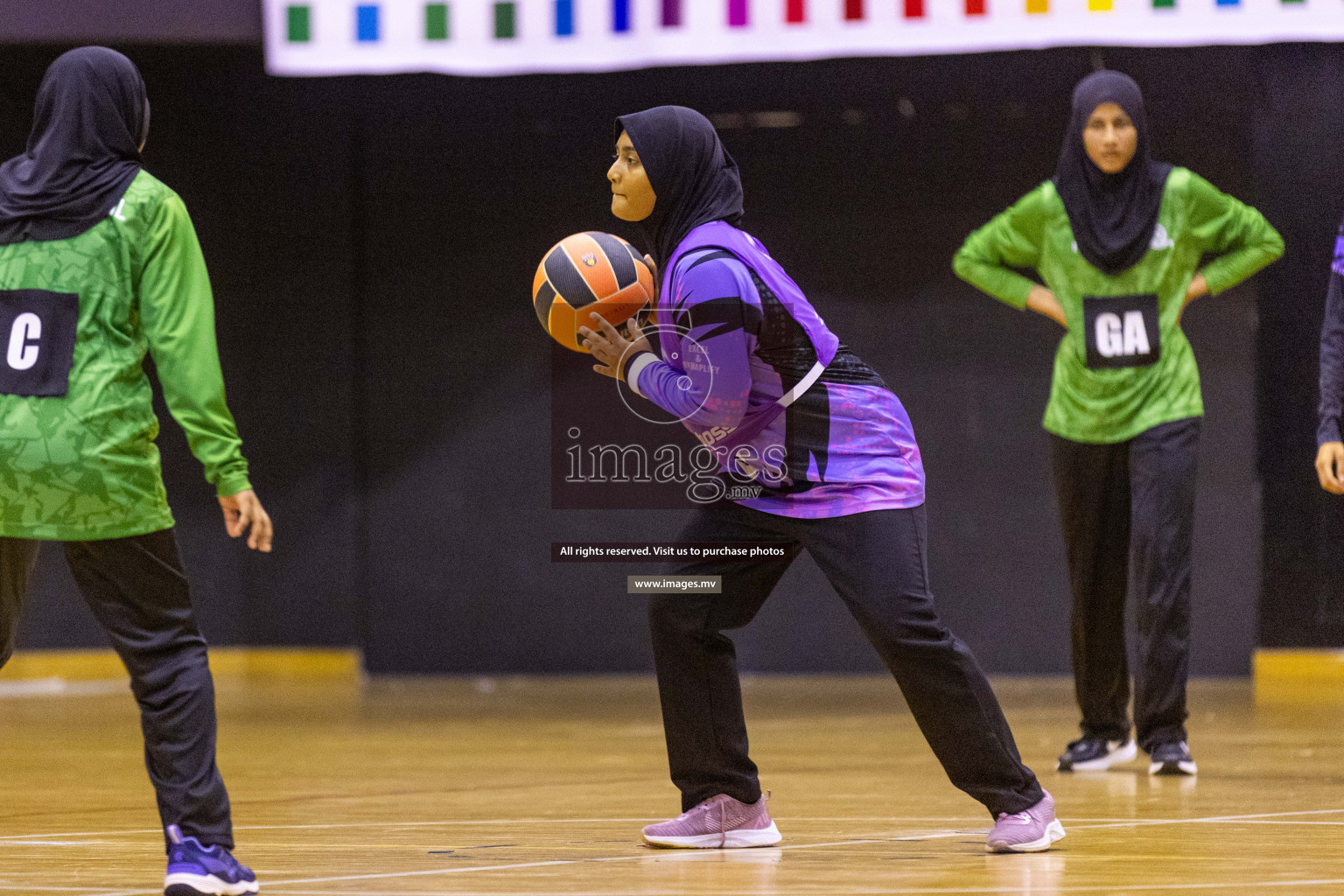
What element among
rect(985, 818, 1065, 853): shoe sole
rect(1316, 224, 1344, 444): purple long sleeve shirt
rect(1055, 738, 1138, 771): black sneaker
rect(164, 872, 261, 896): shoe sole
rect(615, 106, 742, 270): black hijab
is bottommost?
rect(1055, 738, 1138, 771): black sneaker

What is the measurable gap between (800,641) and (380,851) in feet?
15.5

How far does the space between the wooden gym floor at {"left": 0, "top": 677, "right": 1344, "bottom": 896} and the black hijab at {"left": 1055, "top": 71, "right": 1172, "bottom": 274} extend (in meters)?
1.53

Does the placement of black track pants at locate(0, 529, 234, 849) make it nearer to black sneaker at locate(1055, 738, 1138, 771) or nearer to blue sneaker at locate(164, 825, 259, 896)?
blue sneaker at locate(164, 825, 259, 896)

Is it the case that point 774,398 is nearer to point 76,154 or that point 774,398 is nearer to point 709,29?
point 76,154

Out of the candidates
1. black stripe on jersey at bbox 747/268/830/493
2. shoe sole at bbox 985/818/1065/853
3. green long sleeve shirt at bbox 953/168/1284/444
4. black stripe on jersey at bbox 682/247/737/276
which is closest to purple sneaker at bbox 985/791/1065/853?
shoe sole at bbox 985/818/1065/853

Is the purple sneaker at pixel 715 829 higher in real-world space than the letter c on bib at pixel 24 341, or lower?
lower

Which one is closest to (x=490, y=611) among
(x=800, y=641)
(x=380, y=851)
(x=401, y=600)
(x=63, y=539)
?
(x=401, y=600)

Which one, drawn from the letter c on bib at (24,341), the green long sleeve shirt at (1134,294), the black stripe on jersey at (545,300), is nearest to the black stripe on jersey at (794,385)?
the black stripe on jersey at (545,300)

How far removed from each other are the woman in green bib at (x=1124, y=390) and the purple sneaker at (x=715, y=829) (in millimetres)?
1659

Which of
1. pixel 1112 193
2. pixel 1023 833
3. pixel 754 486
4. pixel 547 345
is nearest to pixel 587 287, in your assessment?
pixel 754 486

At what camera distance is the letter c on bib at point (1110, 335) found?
4.78 metres

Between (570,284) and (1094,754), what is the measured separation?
2300 millimetres

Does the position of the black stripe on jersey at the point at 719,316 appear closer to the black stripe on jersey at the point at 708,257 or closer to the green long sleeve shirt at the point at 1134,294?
the black stripe on jersey at the point at 708,257

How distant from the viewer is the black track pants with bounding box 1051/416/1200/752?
4.63 meters
